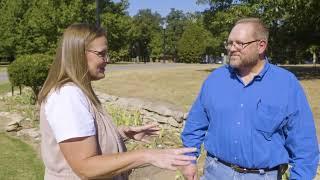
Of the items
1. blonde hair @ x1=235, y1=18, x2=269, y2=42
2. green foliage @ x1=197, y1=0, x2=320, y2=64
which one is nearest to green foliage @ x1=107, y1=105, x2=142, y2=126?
blonde hair @ x1=235, y1=18, x2=269, y2=42

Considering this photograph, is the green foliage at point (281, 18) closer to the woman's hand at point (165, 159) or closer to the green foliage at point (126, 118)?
the green foliage at point (126, 118)

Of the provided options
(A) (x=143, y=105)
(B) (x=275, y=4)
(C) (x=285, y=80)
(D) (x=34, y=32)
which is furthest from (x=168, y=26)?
(C) (x=285, y=80)

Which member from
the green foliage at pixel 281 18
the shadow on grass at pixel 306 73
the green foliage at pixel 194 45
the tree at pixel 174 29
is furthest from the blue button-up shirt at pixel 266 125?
the tree at pixel 174 29

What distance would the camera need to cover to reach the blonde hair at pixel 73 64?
8.54 feet

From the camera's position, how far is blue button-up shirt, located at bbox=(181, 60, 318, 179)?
382cm

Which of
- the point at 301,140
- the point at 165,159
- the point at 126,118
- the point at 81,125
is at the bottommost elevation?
the point at 126,118

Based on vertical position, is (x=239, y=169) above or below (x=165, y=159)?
below

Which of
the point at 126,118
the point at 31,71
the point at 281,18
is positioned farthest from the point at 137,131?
the point at 281,18

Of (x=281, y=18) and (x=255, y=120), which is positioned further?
(x=281, y=18)

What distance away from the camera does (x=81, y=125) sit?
2.43 m

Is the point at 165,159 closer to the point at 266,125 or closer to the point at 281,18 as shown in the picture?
the point at 266,125

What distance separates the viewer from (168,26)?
11731 cm

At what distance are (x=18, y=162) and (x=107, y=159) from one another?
648 cm

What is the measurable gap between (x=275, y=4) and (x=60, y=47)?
21266mm
